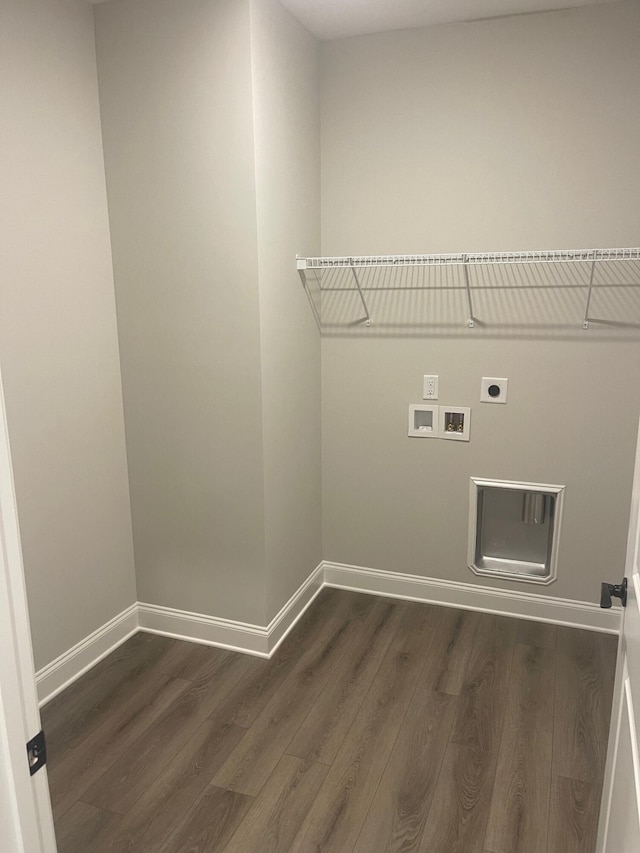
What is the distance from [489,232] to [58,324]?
181 centimetres

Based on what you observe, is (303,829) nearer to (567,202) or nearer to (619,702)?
(619,702)

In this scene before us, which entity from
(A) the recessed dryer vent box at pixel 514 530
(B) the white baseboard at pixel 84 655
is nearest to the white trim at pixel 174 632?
(B) the white baseboard at pixel 84 655

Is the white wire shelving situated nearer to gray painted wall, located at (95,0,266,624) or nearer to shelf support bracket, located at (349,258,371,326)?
shelf support bracket, located at (349,258,371,326)

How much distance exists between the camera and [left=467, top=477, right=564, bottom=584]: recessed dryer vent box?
9.66 feet

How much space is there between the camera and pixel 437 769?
6.97 ft

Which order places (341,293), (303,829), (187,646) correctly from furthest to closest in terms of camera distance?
(341,293)
(187,646)
(303,829)

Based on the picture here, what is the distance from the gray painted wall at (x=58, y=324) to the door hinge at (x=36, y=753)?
4.80 feet

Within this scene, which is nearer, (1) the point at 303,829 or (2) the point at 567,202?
(1) the point at 303,829

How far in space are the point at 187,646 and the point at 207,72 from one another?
2.35 m

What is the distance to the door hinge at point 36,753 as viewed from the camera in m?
0.95

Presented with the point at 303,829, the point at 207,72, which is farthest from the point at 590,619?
the point at 207,72

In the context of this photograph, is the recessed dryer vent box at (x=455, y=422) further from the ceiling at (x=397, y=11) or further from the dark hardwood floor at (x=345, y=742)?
the ceiling at (x=397, y=11)

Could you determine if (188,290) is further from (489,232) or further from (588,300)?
(588,300)

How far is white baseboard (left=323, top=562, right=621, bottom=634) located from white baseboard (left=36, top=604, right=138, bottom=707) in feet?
3.40
